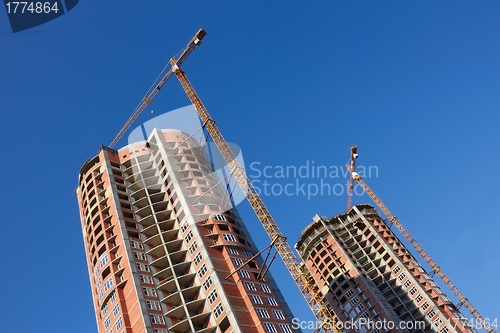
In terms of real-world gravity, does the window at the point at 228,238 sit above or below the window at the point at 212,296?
above

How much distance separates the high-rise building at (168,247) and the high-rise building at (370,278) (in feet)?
123

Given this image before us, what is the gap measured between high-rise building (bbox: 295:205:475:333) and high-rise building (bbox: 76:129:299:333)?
123 feet

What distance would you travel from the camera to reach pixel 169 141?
312 ft

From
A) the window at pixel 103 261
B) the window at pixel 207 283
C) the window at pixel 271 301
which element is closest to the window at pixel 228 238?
the window at pixel 207 283

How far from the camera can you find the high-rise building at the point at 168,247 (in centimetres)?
6462

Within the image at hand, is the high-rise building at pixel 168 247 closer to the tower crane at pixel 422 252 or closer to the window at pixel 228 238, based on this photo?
the window at pixel 228 238

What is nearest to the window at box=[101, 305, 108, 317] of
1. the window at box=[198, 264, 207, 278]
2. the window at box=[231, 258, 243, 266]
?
the window at box=[198, 264, 207, 278]

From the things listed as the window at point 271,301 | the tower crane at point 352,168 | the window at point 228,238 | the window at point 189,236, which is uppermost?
the tower crane at point 352,168

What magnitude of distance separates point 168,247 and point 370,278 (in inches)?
2239

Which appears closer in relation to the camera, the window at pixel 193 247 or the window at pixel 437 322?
the window at pixel 193 247

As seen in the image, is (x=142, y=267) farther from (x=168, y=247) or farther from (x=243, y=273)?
(x=243, y=273)

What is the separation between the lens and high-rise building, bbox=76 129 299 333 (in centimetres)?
6462

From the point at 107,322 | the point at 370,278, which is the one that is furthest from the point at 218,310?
the point at 370,278

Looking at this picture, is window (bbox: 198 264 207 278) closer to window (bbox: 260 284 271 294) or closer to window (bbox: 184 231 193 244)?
window (bbox: 184 231 193 244)
